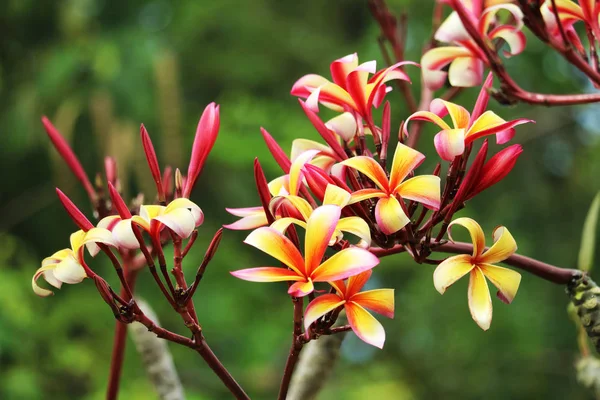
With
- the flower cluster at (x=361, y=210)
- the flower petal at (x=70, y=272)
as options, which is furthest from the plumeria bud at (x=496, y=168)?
the flower petal at (x=70, y=272)

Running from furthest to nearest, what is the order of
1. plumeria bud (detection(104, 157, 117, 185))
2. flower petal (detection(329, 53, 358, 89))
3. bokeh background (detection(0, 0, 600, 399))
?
1. bokeh background (detection(0, 0, 600, 399))
2. plumeria bud (detection(104, 157, 117, 185))
3. flower petal (detection(329, 53, 358, 89))

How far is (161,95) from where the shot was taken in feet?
6.87

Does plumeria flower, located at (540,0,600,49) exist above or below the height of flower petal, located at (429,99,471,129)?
above

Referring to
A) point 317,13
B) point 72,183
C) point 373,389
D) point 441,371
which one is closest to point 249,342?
point 373,389

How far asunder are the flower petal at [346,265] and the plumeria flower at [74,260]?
0.11m

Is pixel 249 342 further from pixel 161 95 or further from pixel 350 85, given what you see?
pixel 350 85

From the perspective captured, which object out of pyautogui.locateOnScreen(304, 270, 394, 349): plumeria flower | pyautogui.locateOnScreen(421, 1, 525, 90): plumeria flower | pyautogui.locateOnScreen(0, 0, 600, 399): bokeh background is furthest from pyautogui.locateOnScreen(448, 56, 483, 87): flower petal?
pyautogui.locateOnScreen(0, 0, 600, 399): bokeh background

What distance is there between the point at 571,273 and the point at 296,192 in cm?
18

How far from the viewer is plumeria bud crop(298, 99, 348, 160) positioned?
430 millimetres

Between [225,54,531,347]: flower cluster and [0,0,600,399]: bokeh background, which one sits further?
[0,0,600,399]: bokeh background

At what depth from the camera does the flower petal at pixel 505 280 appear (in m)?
0.37

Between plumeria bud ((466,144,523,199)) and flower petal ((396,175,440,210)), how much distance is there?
0.03 metres

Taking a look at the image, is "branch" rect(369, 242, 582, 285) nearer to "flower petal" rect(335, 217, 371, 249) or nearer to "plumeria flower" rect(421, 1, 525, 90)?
"flower petal" rect(335, 217, 371, 249)

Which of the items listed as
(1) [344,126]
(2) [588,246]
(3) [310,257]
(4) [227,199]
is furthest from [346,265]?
(4) [227,199]
